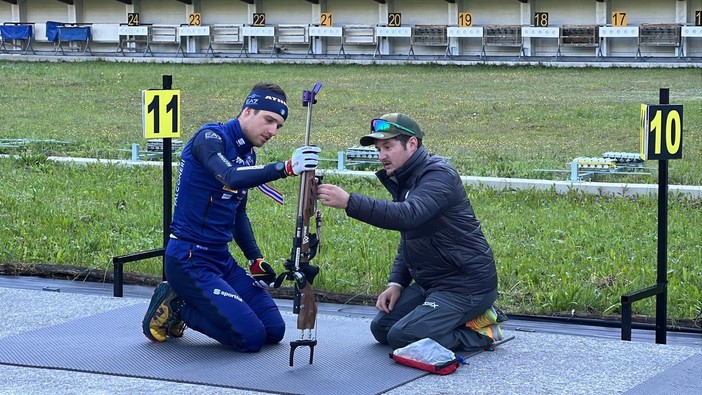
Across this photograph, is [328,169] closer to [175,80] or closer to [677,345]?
[677,345]

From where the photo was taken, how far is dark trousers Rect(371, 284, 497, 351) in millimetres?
6609

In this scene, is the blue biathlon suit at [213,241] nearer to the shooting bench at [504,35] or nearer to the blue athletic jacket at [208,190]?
the blue athletic jacket at [208,190]

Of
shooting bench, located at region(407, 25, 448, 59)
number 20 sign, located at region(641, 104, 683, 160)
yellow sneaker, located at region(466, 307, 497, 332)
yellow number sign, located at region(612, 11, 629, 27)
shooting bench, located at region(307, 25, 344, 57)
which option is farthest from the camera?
shooting bench, located at region(307, 25, 344, 57)

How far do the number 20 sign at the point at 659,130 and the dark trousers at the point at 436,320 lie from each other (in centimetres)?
137

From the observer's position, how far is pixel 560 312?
8.39m

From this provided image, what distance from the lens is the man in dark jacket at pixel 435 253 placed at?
658cm

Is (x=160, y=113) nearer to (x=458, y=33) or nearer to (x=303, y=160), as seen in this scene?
(x=303, y=160)

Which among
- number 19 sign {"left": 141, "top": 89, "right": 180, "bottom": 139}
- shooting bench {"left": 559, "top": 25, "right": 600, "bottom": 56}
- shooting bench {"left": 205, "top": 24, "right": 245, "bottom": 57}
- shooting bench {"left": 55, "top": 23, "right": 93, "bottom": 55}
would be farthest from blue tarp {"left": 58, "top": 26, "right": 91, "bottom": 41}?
number 19 sign {"left": 141, "top": 89, "right": 180, "bottom": 139}

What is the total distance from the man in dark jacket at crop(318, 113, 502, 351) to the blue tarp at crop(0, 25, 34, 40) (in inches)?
1335

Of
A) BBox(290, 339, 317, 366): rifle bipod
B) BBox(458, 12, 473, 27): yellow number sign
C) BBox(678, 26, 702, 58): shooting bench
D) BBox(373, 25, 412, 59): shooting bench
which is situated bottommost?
BBox(290, 339, 317, 366): rifle bipod

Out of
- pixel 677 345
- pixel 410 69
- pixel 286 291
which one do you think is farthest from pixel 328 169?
pixel 410 69

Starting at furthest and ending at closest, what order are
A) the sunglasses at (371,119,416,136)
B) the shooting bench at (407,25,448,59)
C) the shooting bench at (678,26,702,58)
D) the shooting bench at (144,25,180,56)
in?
the shooting bench at (144,25,180,56) < the shooting bench at (407,25,448,59) < the shooting bench at (678,26,702,58) < the sunglasses at (371,119,416,136)

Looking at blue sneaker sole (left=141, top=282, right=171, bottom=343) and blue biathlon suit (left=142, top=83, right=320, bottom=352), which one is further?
blue sneaker sole (left=141, top=282, right=171, bottom=343)

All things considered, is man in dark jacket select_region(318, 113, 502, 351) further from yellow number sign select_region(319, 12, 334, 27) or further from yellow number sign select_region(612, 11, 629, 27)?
yellow number sign select_region(319, 12, 334, 27)
